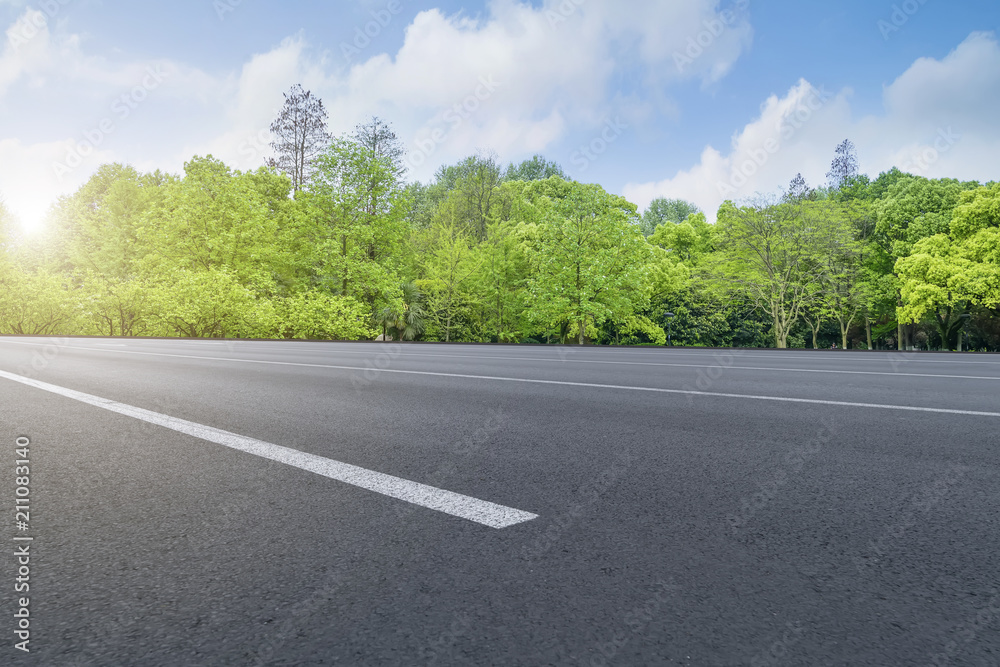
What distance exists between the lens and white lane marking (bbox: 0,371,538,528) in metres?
2.51

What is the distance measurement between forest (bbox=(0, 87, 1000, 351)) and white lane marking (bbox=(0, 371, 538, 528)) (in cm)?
2622

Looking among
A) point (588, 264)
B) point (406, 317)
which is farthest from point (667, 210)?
point (406, 317)

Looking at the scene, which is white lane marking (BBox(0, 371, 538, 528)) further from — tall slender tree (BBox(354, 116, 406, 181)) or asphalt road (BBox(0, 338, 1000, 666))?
tall slender tree (BBox(354, 116, 406, 181))

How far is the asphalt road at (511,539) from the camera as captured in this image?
5.05 ft

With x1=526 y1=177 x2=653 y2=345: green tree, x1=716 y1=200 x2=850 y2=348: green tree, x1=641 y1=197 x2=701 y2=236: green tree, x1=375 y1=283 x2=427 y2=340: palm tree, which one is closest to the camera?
x1=526 y1=177 x2=653 y2=345: green tree

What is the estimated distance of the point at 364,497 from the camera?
9.11 feet

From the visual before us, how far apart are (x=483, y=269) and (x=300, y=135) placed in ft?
67.9

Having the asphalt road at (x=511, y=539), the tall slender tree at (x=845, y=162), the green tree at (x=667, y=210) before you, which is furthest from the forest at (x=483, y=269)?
the green tree at (x=667, y=210)

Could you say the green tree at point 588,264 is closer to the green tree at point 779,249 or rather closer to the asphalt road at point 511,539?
the green tree at point 779,249

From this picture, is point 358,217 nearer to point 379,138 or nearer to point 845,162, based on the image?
point 379,138

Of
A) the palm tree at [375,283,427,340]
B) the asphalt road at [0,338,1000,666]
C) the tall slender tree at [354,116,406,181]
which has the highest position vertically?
the tall slender tree at [354,116,406,181]

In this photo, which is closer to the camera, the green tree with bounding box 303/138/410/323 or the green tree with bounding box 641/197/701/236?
the green tree with bounding box 303/138/410/323

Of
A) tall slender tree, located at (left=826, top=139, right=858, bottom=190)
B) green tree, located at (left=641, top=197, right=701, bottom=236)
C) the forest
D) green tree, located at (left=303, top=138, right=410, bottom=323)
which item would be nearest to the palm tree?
the forest

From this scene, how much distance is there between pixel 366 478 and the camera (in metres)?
3.12
